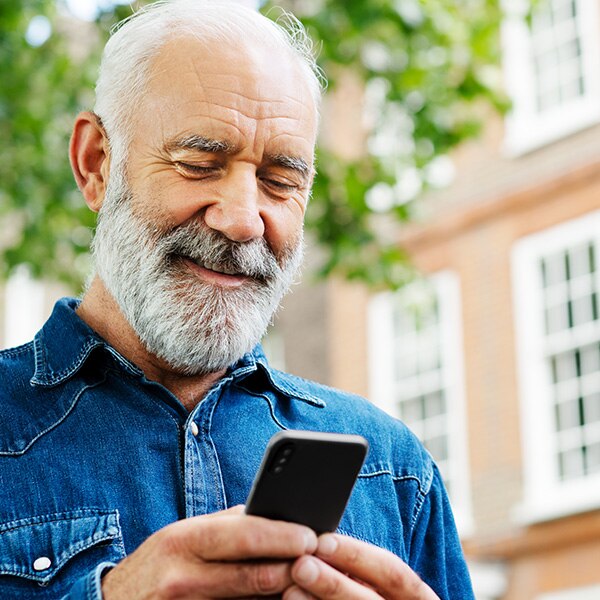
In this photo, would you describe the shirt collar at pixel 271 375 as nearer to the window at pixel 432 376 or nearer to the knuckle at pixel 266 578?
the knuckle at pixel 266 578

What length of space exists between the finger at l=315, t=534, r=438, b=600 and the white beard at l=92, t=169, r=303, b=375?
572 millimetres

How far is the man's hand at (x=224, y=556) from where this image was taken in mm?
1774

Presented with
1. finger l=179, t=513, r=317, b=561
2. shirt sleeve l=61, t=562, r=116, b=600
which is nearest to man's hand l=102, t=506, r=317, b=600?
finger l=179, t=513, r=317, b=561

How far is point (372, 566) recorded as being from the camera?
1.87 metres

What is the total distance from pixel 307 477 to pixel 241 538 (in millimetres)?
130

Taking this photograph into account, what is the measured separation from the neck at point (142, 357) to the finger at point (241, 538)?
589 millimetres

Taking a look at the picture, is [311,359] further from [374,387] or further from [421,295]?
[421,295]

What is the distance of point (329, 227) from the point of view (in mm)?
8938

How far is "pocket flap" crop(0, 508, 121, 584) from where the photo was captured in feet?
6.88

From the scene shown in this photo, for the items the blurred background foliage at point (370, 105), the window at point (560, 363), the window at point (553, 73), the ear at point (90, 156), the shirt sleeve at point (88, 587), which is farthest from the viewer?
the window at point (553, 73)

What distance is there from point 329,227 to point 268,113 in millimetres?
6561

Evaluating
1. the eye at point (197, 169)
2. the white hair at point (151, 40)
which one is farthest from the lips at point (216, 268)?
the white hair at point (151, 40)

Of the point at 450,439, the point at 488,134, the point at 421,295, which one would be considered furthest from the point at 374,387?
the point at 421,295

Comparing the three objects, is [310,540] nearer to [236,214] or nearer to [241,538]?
[241,538]
